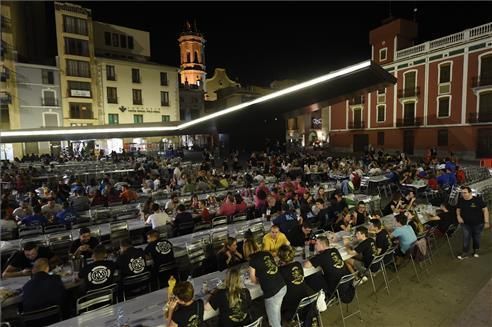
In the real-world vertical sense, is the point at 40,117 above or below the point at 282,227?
above

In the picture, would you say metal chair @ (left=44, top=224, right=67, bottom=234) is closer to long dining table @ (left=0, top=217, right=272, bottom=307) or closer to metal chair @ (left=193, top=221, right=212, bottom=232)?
long dining table @ (left=0, top=217, right=272, bottom=307)

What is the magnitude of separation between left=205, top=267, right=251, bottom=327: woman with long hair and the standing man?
5.51m

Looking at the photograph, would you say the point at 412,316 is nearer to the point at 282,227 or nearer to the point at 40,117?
the point at 282,227

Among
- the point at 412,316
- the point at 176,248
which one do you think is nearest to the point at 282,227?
the point at 176,248

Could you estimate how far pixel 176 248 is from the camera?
5727 millimetres

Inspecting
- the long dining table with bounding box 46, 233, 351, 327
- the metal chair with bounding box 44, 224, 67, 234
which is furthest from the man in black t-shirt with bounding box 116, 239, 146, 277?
the metal chair with bounding box 44, 224, 67, 234

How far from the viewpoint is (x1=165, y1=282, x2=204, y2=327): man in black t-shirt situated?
3.13 metres

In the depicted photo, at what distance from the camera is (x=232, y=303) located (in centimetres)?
346

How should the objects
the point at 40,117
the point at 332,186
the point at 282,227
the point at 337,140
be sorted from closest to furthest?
the point at 282,227 → the point at 332,186 → the point at 40,117 → the point at 337,140

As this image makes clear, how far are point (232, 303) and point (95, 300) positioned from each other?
1.81 meters

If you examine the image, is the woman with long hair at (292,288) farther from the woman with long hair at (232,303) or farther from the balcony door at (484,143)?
the balcony door at (484,143)

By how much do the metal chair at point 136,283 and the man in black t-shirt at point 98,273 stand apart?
0.24 metres

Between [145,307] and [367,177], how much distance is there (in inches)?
417

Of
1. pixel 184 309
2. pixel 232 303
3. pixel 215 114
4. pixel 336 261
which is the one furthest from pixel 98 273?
pixel 215 114
